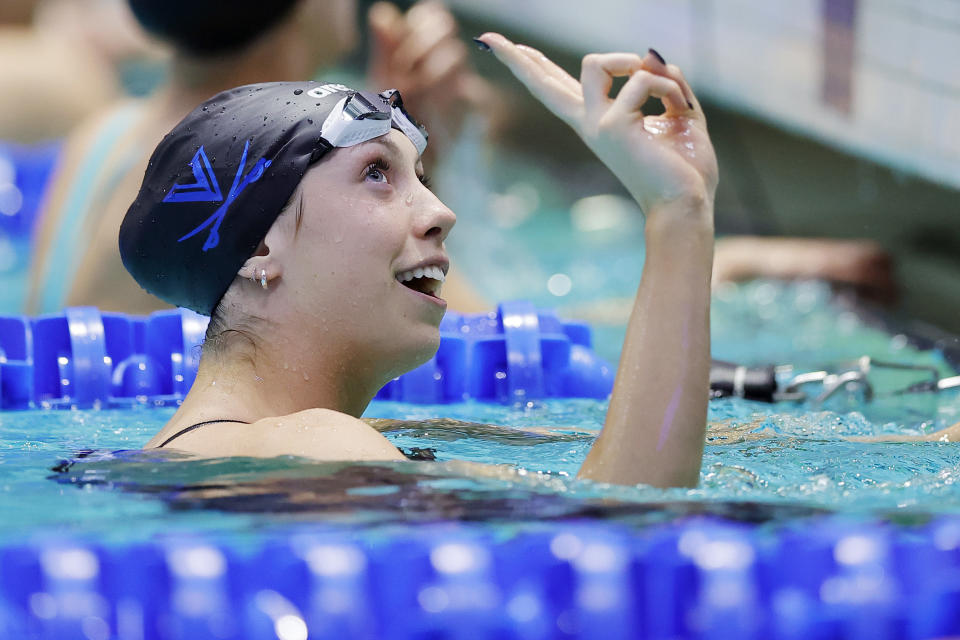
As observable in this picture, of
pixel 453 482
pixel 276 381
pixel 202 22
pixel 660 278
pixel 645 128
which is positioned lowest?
pixel 453 482

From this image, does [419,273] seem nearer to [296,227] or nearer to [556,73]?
[296,227]

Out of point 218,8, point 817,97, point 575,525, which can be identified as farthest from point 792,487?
point 817,97

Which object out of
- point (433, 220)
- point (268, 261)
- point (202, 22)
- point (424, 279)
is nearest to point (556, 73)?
point (433, 220)

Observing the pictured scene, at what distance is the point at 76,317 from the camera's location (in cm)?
340

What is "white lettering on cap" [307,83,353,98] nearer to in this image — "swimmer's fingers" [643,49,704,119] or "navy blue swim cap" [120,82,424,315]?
"navy blue swim cap" [120,82,424,315]

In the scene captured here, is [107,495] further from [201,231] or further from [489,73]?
[489,73]

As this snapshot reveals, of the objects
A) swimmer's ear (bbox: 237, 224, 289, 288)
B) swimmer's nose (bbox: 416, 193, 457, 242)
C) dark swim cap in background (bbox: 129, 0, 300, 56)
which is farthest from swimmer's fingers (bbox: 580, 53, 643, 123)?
dark swim cap in background (bbox: 129, 0, 300, 56)

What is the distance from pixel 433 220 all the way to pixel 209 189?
16.5 inches

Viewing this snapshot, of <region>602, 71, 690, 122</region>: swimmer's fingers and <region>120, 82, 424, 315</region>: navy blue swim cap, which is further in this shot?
<region>120, 82, 424, 315</region>: navy blue swim cap

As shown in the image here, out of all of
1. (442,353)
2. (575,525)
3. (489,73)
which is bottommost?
(575,525)

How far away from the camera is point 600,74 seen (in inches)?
70.1

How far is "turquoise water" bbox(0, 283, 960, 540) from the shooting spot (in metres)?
1.55

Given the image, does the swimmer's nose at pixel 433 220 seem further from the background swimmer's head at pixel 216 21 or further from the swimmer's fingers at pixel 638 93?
the background swimmer's head at pixel 216 21

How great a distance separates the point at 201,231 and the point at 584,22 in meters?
7.48
